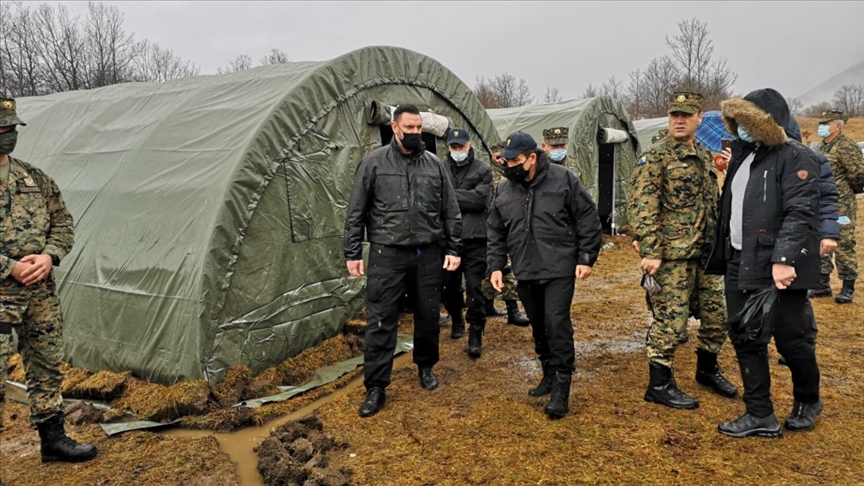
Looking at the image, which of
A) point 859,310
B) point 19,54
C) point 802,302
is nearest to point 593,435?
point 802,302

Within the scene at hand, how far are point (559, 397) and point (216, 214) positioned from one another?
2935mm

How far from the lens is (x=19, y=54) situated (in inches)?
1150

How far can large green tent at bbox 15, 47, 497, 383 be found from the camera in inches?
171

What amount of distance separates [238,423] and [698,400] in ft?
10.4

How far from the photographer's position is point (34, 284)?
125 inches

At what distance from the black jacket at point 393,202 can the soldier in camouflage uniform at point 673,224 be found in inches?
56.6

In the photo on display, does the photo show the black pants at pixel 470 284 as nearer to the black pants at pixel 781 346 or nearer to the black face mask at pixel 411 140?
the black face mask at pixel 411 140

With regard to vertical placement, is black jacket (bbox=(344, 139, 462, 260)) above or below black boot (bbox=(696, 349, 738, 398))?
above

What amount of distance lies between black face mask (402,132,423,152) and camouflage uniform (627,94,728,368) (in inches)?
61.3

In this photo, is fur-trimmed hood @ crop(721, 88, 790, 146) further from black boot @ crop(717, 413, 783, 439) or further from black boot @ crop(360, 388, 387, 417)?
black boot @ crop(360, 388, 387, 417)

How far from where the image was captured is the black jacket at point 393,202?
3914mm

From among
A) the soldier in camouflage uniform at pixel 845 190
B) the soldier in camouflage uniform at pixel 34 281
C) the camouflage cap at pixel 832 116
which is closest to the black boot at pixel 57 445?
the soldier in camouflage uniform at pixel 34 281

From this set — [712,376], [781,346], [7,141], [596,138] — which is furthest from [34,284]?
[596,138]

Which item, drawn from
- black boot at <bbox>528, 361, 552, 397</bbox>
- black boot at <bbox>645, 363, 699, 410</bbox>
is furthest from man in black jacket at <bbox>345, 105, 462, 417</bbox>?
black boot at <bbox>645, 363, 699, 410</bbox>
